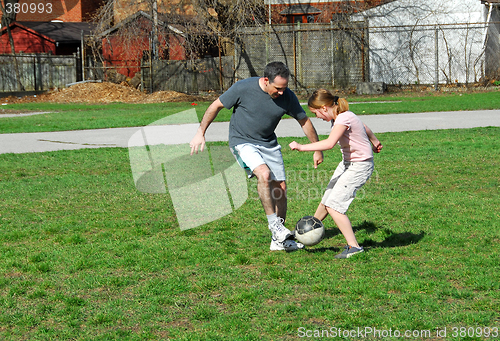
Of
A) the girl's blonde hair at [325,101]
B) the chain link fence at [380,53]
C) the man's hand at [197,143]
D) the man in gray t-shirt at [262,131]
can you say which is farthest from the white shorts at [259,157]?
the chain link fence at [380,53]

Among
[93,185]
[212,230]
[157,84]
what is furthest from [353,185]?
[157,84]

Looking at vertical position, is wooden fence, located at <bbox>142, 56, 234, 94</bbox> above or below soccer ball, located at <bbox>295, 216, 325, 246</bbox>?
above

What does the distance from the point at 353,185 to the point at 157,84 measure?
26779 millimetres

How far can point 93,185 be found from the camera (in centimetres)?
916

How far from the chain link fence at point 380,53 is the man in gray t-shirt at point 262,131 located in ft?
79.1

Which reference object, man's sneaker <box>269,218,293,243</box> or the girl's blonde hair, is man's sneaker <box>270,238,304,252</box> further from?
the girl's blonde hair

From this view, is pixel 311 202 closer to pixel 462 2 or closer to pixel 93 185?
pixel 93 185

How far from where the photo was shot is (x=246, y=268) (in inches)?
203

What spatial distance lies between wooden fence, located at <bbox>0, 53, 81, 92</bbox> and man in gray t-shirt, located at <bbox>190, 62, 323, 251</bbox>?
3260cm

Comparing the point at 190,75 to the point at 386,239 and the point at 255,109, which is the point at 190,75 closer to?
the point at 255,109

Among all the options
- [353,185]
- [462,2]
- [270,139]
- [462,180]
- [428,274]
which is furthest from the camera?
[462,2]

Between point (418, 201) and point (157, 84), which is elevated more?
point (157, 84)

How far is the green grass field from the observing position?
3908mm

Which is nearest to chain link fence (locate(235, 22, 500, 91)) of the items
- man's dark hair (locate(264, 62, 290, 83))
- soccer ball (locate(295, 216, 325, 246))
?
man's dark hair (locate(264, 62, 290, 83))
